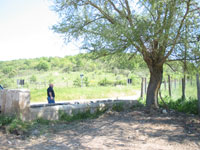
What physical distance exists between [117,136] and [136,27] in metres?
3.95

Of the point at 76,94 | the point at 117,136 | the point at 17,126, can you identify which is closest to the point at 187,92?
the point at 117,136

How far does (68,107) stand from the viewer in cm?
→ 820

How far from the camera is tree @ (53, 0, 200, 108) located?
7383 mm

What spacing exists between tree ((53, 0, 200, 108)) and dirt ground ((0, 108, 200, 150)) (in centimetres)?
242

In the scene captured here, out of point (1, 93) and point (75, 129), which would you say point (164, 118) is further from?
point (1, 93)

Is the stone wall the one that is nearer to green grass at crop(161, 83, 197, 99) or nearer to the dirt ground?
the dirt ground

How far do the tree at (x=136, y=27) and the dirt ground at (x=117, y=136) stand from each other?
7.93ft

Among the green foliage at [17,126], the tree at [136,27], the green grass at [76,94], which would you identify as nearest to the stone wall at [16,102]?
the green foliage at [17,126]

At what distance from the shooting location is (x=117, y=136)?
5.83 metres

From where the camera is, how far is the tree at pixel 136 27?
738cm

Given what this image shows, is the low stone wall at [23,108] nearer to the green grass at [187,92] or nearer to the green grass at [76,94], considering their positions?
the green grass at [187,92]

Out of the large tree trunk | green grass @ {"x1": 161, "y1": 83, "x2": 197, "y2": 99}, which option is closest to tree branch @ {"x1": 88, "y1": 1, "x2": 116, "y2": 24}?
the large tree trunk

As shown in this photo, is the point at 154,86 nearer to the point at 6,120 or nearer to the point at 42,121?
the point at 42,121

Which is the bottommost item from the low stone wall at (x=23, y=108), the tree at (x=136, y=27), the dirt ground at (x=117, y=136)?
the dirt ground at (x=117, y=136)
